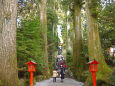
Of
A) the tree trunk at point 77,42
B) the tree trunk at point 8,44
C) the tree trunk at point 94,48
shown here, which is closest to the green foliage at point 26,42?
the tree trunk at point 8,44

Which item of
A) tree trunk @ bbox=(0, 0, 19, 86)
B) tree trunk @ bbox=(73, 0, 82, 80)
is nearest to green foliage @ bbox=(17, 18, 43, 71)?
tree trunk @ bbox=(0, 0, 19, 86)

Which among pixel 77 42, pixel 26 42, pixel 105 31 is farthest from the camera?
pixel 77 42

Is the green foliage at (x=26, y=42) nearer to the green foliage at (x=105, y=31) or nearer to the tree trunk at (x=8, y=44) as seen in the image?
the tree trunk at (x=8, y=44)

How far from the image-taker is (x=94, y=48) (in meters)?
8.75

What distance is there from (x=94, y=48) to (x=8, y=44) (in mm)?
5307

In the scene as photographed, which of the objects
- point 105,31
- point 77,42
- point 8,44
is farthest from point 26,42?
point 105,31

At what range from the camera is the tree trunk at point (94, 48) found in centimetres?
830

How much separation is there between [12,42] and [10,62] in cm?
83

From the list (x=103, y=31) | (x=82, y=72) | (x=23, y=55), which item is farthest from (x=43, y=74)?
(x=103, y=31)

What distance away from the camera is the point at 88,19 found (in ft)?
30.3

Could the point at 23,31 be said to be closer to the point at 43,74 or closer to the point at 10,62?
the point at 10,62

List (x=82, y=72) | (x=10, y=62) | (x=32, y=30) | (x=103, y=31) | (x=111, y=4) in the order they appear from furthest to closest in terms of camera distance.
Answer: (x=82, y=72), (x=103, y=31), (x=32, y=30), (x=111, y=4), (x=10, y=62)

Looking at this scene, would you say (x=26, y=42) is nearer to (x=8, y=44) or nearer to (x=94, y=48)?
(x=8, y=44)

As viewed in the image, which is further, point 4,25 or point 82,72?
point 82,72
